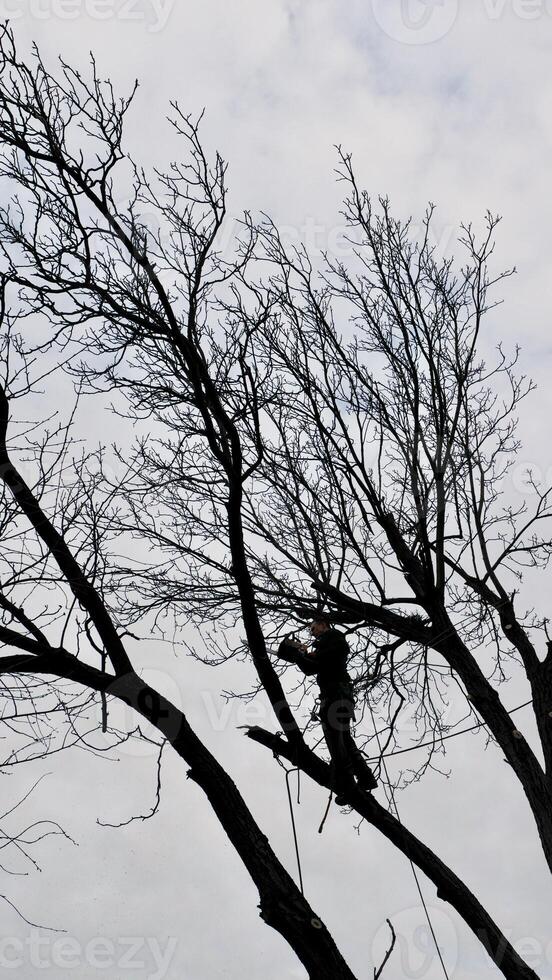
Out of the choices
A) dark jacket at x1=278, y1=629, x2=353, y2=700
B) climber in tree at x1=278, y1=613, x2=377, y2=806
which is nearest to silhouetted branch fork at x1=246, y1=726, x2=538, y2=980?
climber in tree at x1=278, y1=613, x2=377, y2=806

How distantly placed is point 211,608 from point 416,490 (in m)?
1.96

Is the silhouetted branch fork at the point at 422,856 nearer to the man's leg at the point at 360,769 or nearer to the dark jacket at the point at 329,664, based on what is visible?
the man's leg at the point at 360,769

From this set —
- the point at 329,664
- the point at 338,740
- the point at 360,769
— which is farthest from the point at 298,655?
the point at 360,769

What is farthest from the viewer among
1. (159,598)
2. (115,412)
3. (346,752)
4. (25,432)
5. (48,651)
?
(159,598)

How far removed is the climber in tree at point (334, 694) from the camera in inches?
205

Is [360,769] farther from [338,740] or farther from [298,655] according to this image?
[298,655]

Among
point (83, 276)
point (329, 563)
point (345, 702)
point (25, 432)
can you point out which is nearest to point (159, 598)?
point (329, 563)

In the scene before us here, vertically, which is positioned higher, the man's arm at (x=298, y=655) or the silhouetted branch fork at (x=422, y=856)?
the man's arm at (x=298, y=655)

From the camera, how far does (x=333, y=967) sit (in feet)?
12.8

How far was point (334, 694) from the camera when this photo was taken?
5465 millimetres

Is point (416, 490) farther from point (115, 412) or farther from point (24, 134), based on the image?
point (24, 134)

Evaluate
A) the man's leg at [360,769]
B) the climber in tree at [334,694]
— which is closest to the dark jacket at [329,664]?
the climber in tree at [334,694]

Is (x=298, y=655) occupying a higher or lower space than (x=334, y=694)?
higher

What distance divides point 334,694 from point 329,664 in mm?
189
